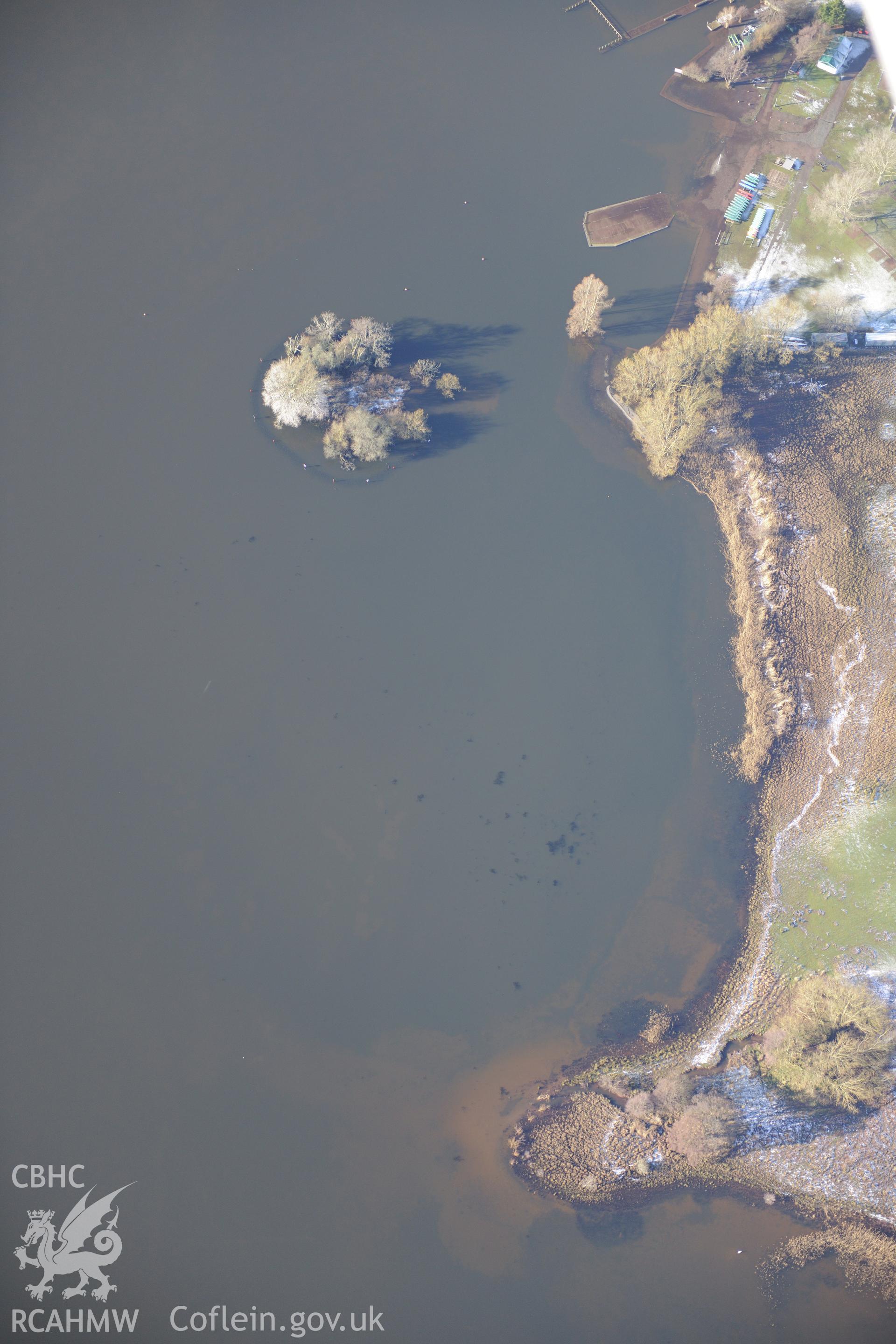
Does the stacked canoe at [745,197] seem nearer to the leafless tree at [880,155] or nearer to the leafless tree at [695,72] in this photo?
the leafless tree at [880,155]

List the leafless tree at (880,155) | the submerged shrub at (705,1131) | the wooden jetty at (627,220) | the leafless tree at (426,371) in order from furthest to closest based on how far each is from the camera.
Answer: the wooden jetty at (627,220) → the leafless tree at (880,155) → the leafless tree at (426,371) → the submerged shrub at (705,1131)

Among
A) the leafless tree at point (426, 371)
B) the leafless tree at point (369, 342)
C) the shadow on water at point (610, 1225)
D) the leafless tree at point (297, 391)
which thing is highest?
the leafless tree at point (369, 342)

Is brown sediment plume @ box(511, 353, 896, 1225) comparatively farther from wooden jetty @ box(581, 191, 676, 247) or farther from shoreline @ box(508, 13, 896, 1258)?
wooden jetty @ box(581, 191, 676, 247)

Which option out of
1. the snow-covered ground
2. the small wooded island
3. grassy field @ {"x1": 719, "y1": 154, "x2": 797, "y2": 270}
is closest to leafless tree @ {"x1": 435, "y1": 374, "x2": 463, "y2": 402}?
the small wooded island

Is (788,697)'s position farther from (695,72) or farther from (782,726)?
(695,72)

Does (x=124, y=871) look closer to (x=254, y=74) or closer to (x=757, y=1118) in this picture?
(x=757, y=1118)

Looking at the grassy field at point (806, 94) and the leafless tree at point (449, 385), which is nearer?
the leafless tree at point (449, 385)

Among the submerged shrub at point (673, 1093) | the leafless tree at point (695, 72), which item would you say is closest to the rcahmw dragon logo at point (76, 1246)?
the submerged shrub at point (673, 1093)
